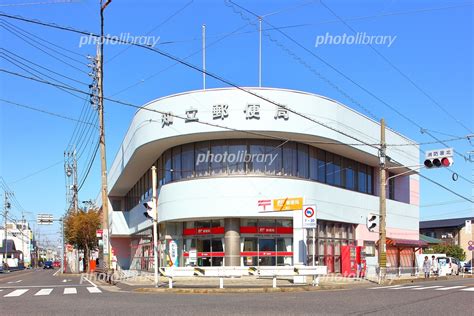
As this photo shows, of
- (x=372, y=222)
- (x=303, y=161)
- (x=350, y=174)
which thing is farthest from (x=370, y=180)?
(x=372, y=222)

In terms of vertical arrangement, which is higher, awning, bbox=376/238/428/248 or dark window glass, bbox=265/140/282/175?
dark window glass, bbox=265/140/282/175

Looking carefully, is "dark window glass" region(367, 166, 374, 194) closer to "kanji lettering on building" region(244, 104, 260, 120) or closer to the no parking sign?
"kanji lettering on building" region(244, 104, 260, 120)

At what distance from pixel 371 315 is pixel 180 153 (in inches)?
815

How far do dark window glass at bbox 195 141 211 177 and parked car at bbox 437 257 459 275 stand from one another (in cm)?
2028

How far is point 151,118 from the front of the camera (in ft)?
102

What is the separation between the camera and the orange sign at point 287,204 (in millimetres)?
27848

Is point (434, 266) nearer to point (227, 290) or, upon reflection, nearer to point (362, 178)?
point (362, 178)

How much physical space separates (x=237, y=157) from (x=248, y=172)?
101cm

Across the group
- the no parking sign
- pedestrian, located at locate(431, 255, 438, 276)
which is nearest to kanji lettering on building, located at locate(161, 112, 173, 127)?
the no parking sign

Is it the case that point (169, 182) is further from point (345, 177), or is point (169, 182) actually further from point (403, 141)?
point (403, 141)

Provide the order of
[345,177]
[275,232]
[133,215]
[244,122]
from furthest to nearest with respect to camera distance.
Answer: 1. [133,215]
2. [345,177]
3. [275,232]
4. [244,122]

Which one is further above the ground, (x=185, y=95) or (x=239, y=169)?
(x=185, y=95)

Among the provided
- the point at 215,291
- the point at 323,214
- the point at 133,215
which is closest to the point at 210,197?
the point at 323,214

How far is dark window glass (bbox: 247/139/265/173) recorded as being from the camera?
30078 millimetres
